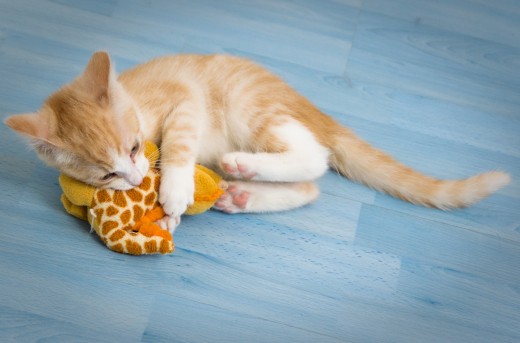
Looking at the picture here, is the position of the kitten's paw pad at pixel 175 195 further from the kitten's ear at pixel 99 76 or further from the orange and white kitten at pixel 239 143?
the kitten's ear at pixel 99 76

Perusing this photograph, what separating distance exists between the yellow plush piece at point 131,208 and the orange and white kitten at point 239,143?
3 cm

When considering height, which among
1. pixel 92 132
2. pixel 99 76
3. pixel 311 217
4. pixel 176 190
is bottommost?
pixel 311 217

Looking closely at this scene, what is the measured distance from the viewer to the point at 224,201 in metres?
1.66

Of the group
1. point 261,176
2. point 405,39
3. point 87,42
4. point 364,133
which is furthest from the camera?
point 405,39

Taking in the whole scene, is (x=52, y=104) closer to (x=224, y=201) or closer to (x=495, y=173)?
(x=224, y=201)

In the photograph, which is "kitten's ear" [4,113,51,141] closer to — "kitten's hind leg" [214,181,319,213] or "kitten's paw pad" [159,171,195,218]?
"kitten's paw pad" [159,171,195,218]

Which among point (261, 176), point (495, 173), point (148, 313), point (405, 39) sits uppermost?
point (405, 39)

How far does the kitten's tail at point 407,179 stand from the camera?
1.66m

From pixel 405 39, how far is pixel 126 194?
1.37m

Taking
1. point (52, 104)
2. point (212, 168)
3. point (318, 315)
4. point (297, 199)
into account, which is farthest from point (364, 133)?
point (52, 104)

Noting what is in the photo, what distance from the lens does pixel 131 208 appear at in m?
1.49

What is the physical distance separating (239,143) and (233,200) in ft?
0.67

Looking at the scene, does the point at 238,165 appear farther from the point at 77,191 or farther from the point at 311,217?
the point at 77,191

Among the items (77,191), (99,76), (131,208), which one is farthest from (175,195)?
(99,76)
